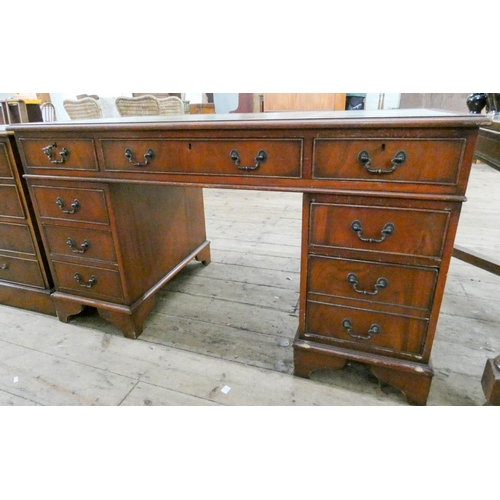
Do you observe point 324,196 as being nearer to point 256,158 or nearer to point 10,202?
point 256,158

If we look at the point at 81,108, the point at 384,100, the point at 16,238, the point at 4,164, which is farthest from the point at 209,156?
the point at 384,100

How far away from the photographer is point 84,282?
146cm

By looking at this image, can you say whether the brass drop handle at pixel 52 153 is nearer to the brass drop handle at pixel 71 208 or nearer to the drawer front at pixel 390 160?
the brass drop handle at pixel 71 208

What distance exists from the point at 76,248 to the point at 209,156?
720mm

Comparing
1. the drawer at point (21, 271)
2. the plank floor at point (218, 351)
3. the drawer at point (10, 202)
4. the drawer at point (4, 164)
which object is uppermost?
the drawer at point (4, 164)

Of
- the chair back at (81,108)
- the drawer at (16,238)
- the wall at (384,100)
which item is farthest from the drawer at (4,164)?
the wall at (384,100)

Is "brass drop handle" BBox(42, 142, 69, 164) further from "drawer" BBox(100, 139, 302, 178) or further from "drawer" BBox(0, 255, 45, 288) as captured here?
"drawer" BBox(0, 255, 45, 288)

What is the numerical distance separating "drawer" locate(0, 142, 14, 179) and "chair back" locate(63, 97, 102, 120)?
6.89ft

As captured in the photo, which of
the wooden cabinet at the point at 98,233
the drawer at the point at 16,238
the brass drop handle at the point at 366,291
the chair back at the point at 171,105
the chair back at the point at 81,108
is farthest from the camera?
the chair back at the point at 171,105

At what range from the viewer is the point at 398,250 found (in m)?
0.98

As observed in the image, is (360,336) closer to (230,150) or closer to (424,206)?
(424,206)

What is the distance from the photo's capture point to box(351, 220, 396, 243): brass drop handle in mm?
962

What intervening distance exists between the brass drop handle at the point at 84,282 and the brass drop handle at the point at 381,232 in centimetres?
103

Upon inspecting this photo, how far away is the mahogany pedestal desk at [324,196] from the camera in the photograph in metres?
0.89
